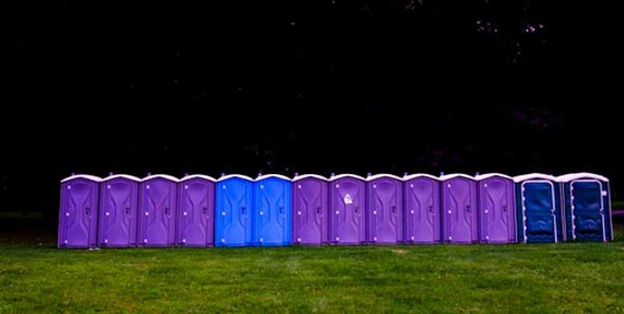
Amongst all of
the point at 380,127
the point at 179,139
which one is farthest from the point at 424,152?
the point at 179,139

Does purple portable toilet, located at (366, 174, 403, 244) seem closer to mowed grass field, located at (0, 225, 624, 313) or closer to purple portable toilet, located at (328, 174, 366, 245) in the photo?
purple portable toilet, located at (328, 174, 366, 245)

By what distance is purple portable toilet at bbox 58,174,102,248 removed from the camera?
10719 mm

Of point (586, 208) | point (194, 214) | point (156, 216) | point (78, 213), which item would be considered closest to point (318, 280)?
point (194, 214)

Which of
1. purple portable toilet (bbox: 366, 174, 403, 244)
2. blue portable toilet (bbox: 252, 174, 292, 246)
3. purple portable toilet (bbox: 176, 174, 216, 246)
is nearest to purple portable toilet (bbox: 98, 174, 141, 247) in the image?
purple portable toilet (bbox: 176, 174, 216, 246)

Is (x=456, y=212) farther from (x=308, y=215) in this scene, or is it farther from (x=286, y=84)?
(x=286, y=84)

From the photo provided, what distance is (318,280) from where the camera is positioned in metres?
7.34

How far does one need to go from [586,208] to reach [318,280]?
20.9 ft

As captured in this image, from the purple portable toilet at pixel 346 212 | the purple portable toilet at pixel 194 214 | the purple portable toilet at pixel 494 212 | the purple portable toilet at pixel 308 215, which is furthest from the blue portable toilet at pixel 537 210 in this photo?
the purple portable toilet at pixel 194 214

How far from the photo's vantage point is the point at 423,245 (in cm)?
1088

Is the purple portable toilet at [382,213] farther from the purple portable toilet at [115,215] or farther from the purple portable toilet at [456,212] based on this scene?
the purple portable toilet at [115,215]

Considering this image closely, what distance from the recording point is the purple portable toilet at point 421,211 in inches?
439

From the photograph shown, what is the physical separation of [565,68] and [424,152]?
5143 millimetres

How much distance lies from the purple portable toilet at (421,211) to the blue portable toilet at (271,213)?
2209 millimetres

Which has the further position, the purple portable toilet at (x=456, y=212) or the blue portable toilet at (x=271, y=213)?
the purple portable toilet at (x=456, y=212)
